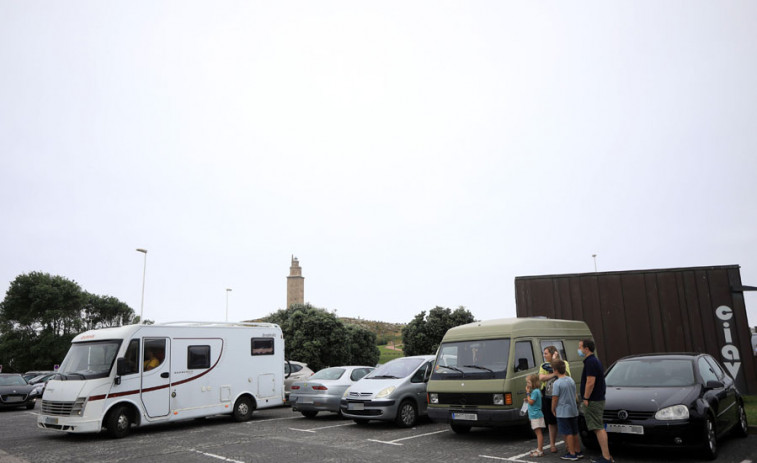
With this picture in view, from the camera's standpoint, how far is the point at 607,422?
7.52 metres

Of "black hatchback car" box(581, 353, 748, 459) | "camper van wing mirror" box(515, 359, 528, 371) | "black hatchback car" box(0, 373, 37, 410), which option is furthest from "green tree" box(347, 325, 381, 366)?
"black hatchback car" box(581, 353, 748, 459)

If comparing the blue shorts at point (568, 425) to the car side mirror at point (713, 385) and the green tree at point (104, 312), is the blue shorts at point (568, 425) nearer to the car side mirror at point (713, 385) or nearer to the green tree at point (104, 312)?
the car side mirror at point (713, 385)

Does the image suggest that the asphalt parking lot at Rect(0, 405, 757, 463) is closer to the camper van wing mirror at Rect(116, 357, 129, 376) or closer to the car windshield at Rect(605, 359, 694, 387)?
the car windshield at Rect(605, 359, 694, 387)

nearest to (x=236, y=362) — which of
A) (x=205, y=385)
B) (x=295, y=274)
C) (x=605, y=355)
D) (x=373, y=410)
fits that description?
(x=205, y=385)

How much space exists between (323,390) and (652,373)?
823 centimetres

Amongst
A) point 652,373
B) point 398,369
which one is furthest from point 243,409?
point 652,373

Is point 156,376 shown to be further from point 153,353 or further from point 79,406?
point 79,406

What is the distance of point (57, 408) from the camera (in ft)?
36.9

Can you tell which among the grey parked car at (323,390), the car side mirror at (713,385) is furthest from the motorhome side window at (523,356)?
the grey parked car at (323,390)

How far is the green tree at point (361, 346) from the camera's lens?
31.9m

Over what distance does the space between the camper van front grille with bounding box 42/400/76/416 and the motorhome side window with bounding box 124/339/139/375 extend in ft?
4.22

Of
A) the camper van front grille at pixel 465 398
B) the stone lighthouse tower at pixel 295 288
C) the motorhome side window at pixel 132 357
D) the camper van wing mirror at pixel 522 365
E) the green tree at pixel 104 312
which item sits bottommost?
the camper van front grille at pixel 465 398

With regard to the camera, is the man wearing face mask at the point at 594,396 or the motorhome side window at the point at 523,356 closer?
the man wearing face mask at the point at 594,396

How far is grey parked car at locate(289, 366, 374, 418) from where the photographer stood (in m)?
13.5
